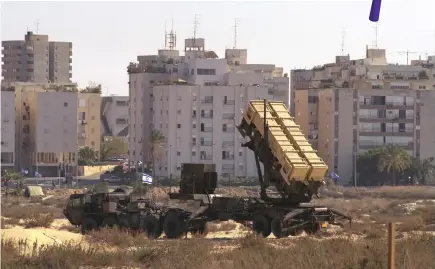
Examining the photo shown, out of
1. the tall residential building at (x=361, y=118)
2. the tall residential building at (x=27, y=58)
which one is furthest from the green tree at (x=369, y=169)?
the tall residential building at (x=27, y=58)

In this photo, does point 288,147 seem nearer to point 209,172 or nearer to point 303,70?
point 209,172

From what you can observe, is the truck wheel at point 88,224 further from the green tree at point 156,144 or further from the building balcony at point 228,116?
the building balcony at point 228,116

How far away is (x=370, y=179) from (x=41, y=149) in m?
31.5

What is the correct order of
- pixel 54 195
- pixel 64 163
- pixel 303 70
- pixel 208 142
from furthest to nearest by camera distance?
pixel 303 70, pixel 64 163, pixel 208 142, pixel 54 195

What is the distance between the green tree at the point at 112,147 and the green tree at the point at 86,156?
15.4m

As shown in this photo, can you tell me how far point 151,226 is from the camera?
38.5 metres

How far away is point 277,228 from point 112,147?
123 m

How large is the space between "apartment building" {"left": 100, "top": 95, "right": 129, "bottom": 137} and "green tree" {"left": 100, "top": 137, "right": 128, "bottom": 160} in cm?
1178

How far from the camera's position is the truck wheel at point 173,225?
124ft

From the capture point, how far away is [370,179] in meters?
112

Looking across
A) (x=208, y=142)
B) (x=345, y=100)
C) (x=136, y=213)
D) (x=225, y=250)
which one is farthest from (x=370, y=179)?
(x=225, y=250)

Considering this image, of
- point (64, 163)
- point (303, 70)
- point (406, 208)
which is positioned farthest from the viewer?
point (303, 70)

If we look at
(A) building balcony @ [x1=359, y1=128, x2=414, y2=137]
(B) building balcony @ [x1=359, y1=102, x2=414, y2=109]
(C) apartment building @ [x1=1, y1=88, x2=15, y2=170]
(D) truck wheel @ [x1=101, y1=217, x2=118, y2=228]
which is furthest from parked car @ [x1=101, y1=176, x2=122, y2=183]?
(D) truck wheel @ [x1=101, y1=217, x2=118, y2=228]

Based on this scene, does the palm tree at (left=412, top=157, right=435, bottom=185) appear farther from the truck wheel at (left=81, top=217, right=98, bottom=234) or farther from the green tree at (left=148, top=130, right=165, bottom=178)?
the truck wheel at (left=81, top=217, right=98, bottom=234)
